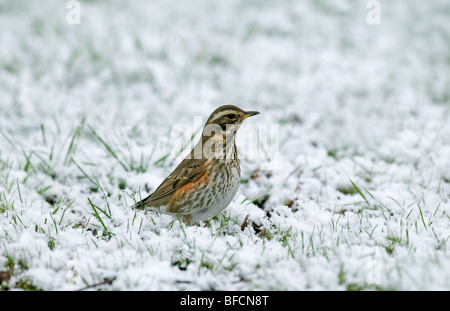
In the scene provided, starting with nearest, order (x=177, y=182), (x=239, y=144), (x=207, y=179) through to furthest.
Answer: (x=207, y=179)
(x=177, y=182)
(x=239, y=144)

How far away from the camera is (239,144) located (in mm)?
6719

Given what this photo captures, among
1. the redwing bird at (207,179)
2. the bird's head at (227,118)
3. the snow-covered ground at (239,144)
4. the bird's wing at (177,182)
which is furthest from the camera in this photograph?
the bird's head at (227,118)

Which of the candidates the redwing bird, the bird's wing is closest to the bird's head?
the redwing bird

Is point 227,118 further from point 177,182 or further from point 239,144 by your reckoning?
point 239,144

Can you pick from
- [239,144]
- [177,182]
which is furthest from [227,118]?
[239,144]

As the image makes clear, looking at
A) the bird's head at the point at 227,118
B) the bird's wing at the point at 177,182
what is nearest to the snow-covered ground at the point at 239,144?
the bird's wing at the point at 177,182

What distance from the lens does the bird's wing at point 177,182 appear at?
4.61m

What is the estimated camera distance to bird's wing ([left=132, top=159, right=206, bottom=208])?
181 inches

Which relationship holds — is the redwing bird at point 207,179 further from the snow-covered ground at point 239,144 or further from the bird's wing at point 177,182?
the snow-covered ground at point 239,144

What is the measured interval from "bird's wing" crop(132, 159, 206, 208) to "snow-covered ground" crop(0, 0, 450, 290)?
16cm

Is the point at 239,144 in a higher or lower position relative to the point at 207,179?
higher

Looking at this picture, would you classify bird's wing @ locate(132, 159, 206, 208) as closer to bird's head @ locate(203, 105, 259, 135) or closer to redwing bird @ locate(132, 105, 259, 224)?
redwing bird @ locate(132, 105, 259, 224)

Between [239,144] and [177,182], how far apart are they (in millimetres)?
2172

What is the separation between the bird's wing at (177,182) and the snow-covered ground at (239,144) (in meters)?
0.16
